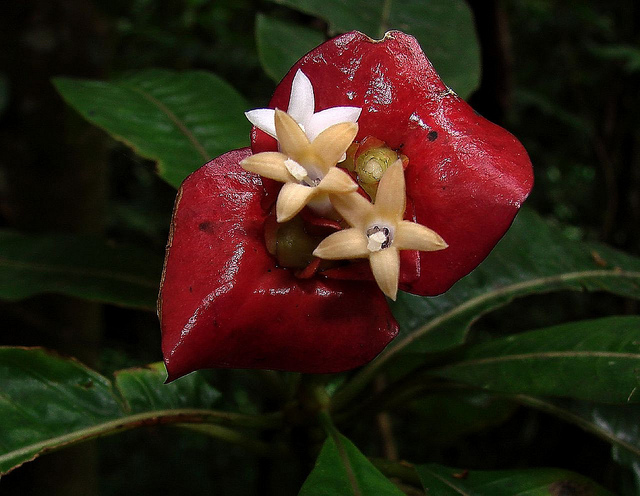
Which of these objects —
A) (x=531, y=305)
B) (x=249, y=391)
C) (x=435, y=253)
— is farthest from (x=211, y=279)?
(x=249, y=391)

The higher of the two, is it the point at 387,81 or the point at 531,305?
the point at 387,81

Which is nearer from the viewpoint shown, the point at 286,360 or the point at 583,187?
the point at 286,360

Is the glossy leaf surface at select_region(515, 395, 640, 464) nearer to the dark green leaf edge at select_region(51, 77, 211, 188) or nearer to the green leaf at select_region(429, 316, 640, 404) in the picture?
the green leaf at select_region(429, 316, 640, 404)

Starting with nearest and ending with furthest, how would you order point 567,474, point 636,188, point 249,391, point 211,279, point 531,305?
point 211,279 → point 567,474 → point 636,188 → point 531,305 → point 249,391

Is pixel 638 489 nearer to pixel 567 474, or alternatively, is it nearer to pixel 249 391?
pixel 567 474

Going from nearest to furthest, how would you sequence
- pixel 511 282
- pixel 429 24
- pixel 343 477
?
pixel 343 477, pixel 511 282, pixel 429 24

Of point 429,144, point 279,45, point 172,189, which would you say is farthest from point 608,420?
point 172,189

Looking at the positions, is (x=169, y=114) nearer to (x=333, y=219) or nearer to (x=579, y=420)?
(x=333, y=219)
